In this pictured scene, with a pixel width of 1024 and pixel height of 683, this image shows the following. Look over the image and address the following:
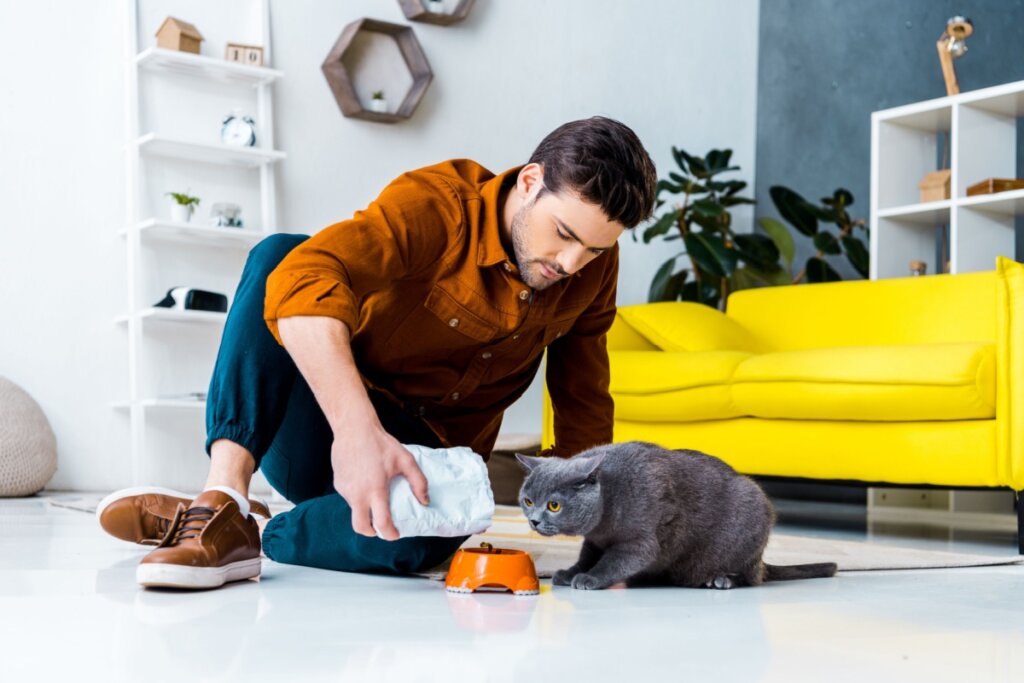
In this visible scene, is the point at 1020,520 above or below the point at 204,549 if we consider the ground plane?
below

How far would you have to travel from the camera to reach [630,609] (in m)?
1.44

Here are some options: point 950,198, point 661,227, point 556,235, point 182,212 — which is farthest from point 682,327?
point 556,235

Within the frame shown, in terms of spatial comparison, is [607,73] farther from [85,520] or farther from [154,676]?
[154,676]

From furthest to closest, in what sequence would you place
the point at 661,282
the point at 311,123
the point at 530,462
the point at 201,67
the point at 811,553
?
the point at 661,282 → the point at 311,123 → the point at 201,67 → the point at 811,553 → the point at 530,462

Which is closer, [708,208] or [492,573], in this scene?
[492,573]

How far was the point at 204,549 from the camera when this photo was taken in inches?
56.2

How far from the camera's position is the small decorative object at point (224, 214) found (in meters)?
4.05

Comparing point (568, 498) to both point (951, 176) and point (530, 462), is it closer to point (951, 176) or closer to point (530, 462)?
point (530, 462)

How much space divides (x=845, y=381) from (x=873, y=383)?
0.08 meters

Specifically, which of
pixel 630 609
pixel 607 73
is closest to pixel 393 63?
pixel 607 73

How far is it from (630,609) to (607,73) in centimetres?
406

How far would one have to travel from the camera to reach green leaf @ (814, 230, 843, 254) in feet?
15.2

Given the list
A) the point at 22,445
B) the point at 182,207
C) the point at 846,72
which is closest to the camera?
the point at 22,445

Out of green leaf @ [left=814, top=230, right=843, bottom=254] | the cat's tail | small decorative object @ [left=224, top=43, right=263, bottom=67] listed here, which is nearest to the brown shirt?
the cat's tail
